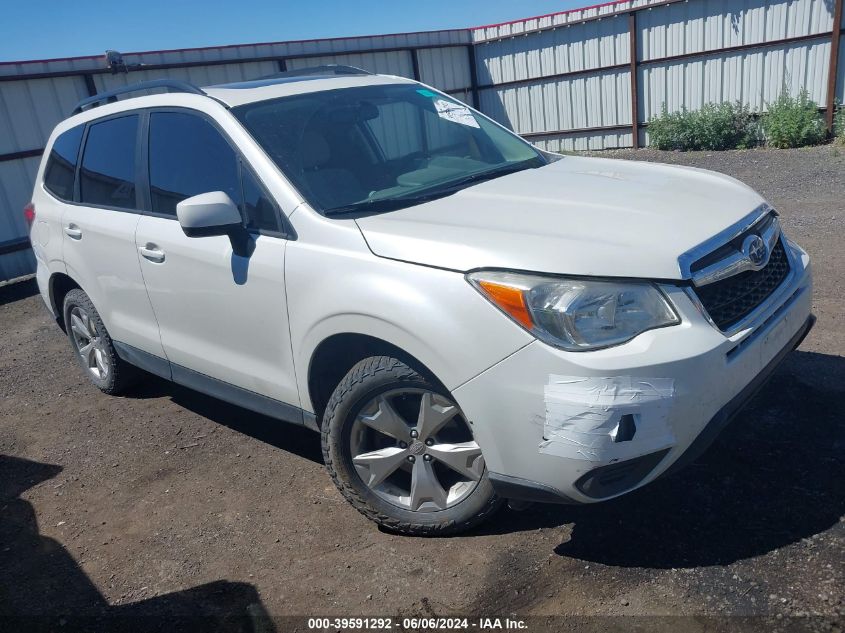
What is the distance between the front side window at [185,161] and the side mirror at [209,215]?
250mm

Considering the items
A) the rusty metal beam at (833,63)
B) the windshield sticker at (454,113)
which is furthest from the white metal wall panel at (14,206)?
the rusty metal beam at (833,63)

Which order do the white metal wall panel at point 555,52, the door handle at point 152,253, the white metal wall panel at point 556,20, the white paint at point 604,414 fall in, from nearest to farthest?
1. the white paint at point 604,414
2. the door handle at point 152,253
3. the white metal wall panel at point 556,20
4. the white metal wall panel at point 555,52

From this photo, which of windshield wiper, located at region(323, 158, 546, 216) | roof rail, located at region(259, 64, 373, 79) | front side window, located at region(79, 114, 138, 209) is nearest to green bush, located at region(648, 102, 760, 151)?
roof rail, located at region(259, 64, 373, 79)

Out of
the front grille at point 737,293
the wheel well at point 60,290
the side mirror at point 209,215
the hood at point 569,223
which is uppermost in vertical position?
the side mirror at point 209,215

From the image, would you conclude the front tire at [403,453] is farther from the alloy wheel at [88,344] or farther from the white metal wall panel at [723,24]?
the white metal wall panel at [723,24]

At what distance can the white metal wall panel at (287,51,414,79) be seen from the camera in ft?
46.2

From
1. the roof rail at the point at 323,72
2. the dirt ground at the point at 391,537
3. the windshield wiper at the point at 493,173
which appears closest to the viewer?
the dirt ground at the point at 391,537

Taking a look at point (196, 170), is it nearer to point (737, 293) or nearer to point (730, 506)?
point (737, 293)

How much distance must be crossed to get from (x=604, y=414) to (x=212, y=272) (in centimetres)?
Answer: 202

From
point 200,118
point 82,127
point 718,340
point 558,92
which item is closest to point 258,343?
point 200,118

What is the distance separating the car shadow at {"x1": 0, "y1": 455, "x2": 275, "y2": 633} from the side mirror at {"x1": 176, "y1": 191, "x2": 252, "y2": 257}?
1.49m

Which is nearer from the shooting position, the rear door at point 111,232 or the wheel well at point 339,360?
the wheel well at point 339,360

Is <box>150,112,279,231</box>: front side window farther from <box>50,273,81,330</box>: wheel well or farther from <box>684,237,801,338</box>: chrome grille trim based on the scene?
<box>684,237,801,338</box>: chrome grille trim

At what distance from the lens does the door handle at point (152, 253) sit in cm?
383
